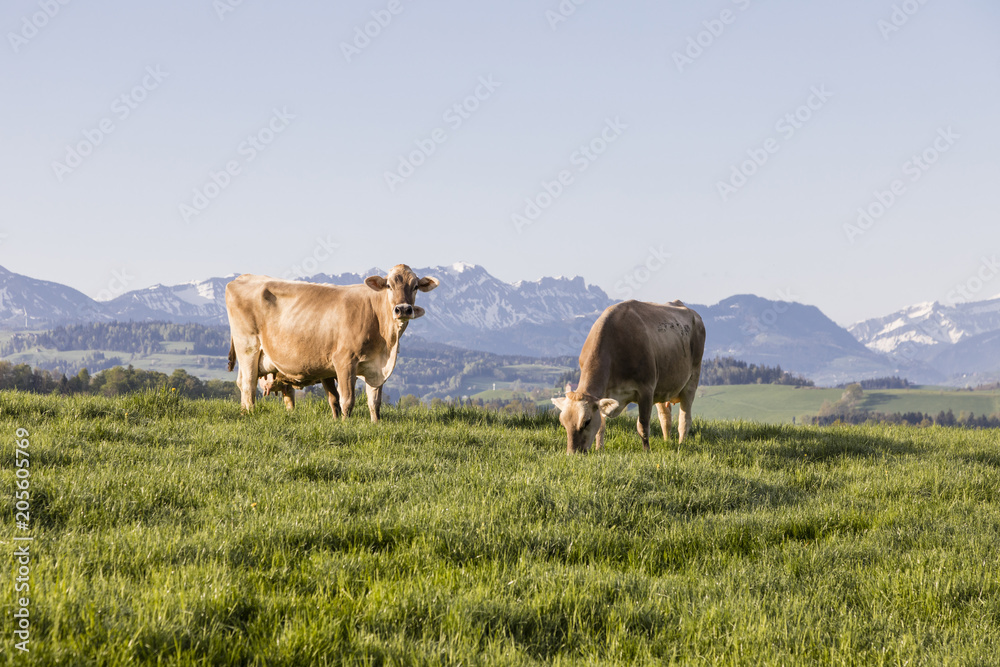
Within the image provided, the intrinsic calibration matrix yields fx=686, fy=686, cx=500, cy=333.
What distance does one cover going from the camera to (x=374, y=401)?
510 inches

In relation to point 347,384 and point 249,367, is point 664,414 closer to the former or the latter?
point 347,384

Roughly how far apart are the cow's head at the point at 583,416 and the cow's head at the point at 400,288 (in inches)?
136

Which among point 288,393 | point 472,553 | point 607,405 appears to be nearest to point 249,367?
point 288,393

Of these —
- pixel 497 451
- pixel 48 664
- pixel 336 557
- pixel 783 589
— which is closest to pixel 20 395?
pixel 497 451

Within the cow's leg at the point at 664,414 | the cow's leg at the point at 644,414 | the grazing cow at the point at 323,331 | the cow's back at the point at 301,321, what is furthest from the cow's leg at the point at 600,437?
the cow's back at the point at 301,321

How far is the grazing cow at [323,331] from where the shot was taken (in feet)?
43.1

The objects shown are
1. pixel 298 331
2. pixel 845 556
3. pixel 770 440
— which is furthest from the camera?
pixel 298 331

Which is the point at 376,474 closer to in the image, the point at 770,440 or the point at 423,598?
the point at 423,598

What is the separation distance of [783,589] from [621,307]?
8.32 metres

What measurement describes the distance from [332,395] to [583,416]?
5.64 meters

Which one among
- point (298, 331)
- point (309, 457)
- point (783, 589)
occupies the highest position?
point (298, 331)

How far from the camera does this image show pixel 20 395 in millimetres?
11547

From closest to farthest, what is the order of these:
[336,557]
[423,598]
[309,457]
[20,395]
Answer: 1. [423,598]
2. [336,557]
3. [309,457]
4. [20,395]

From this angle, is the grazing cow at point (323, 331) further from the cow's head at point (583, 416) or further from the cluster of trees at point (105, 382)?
the cluster of trees at point (105, 382)
